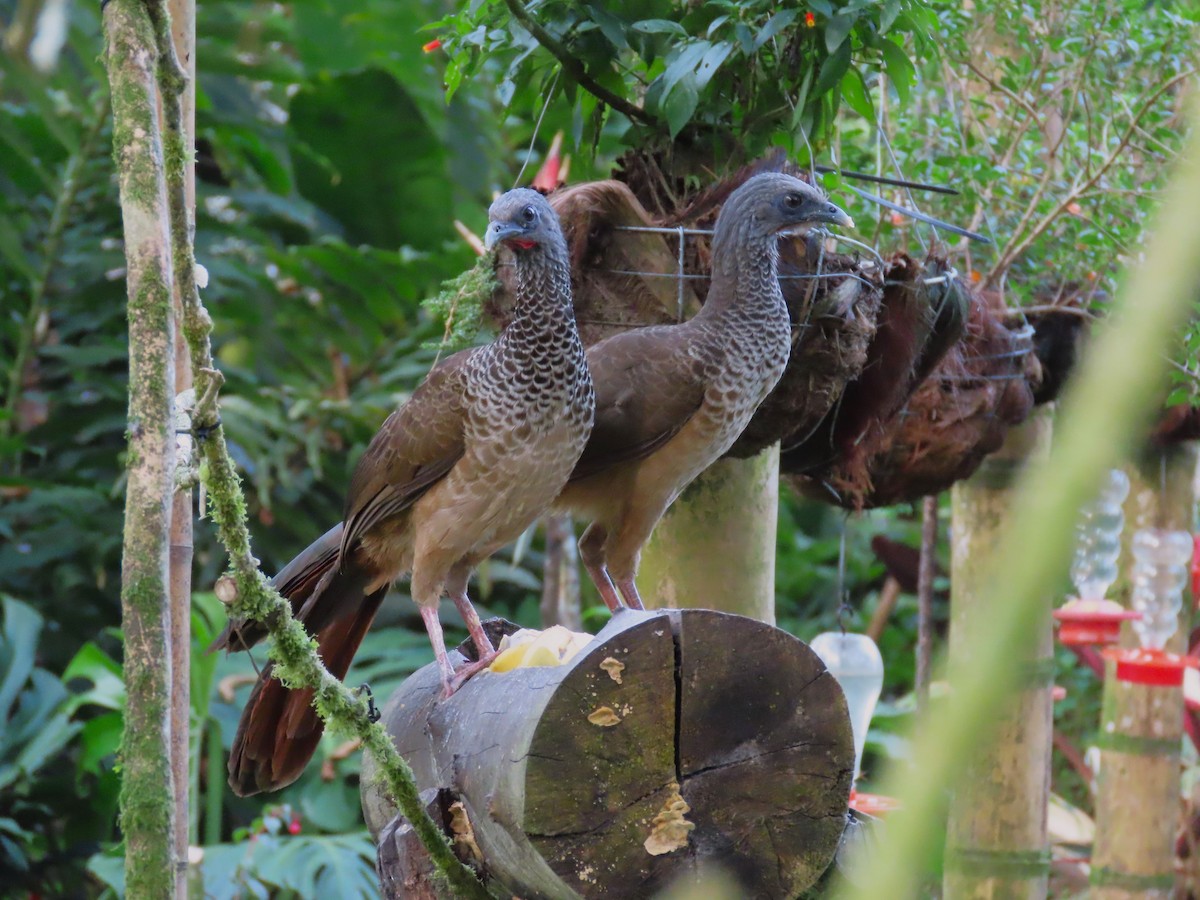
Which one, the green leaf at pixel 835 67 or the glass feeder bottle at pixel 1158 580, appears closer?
the green leaf at pixel 835 67

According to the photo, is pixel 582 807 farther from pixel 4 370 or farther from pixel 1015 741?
pixel 4 370

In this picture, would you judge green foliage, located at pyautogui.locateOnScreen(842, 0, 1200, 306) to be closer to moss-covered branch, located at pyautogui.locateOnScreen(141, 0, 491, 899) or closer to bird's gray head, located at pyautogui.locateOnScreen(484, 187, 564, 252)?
bird's gray head, located at pyautogui.locateOnScreen(484, 187, 564, 252)

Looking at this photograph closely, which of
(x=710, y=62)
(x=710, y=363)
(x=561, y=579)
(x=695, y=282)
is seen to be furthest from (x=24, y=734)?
(x=710, y=62)

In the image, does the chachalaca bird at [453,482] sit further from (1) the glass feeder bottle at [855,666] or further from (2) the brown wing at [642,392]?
(1) the glass feeder bottle at [855,666]

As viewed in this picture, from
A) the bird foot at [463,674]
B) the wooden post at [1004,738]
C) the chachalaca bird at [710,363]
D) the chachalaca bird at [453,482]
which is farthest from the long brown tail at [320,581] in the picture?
the wooden post at [1004,738]

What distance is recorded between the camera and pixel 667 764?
1.39 m

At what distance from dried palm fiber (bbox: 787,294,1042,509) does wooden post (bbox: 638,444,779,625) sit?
295 mm

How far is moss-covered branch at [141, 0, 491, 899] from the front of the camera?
1131 millimetres

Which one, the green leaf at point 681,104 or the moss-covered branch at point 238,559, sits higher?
the green leaf at point 681,104

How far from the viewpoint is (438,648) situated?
5.99 ft

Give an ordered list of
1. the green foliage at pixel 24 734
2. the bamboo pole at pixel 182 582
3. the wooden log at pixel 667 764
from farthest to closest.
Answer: the green foliage at pixel 24 734 < the bamboo pole at pixel 182 582 < the wooden log at pixel 667 764

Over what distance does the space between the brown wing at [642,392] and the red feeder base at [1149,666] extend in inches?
71.0

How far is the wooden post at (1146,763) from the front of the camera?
11.4 ft

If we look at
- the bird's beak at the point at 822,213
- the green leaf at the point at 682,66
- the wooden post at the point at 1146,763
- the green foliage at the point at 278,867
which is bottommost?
the green foliage at the point at 278,867
